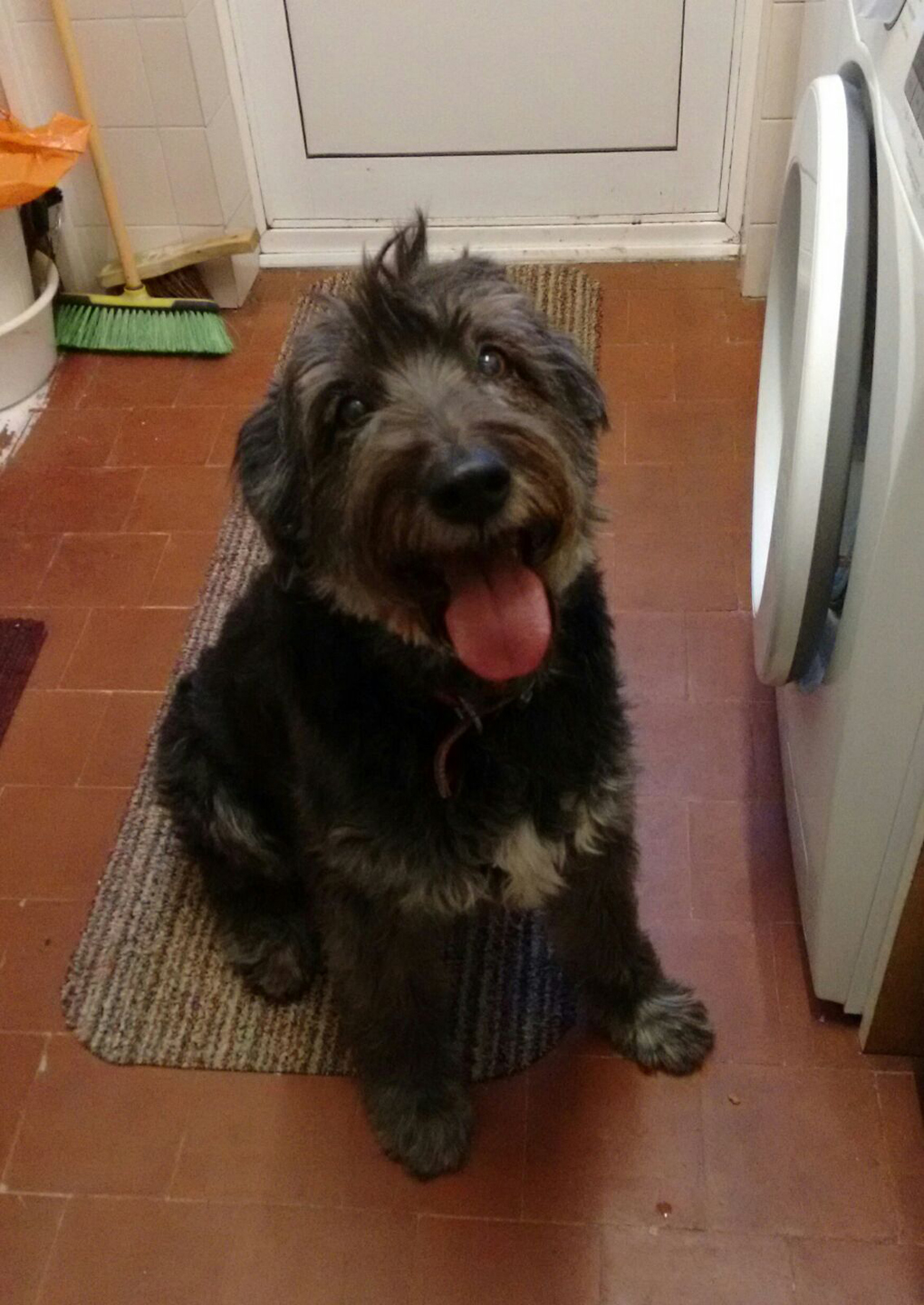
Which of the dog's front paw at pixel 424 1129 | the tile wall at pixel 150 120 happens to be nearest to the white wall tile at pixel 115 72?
the tile wall at pixel 150 120

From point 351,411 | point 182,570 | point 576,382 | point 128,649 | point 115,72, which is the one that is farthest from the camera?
point 115,72

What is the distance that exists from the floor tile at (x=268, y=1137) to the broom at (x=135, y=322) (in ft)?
5.71

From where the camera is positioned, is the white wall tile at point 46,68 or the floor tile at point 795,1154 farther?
Answer: the white wall tile at point 46,68

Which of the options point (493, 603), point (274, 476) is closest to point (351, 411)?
point (274, 476)

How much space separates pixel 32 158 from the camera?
2404 millimetres

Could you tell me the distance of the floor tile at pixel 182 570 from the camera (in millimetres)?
2244

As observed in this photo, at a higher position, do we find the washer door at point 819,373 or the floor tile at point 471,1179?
the washer door at point 819,373

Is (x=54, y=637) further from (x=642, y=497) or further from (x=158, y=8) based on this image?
(x=158, y=8)

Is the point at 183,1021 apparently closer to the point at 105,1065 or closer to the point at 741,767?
the point at 105,1065

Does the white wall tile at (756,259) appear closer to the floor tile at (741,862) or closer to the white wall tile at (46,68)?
the floor tile at (741,862)

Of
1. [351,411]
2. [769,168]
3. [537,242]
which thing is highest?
[351,411]

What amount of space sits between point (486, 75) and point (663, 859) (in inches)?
73.1

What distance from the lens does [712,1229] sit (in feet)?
4.69

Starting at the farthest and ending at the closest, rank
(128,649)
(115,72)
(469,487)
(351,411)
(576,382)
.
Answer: (115,72) < (128,649) < (576,382) < (351,411) < (469,487)
